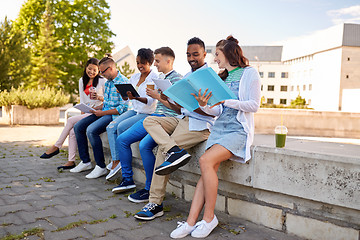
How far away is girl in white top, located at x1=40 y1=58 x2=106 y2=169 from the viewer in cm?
597

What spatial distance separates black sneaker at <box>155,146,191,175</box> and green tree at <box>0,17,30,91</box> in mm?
21751

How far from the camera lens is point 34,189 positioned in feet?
14.9

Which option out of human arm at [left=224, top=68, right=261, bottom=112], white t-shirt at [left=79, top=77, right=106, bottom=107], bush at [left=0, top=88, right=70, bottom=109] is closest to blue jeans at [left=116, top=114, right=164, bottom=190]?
human arm at [left=224, top=68, right=261, bottom=112]

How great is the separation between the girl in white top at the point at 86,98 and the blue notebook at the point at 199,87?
114 inches

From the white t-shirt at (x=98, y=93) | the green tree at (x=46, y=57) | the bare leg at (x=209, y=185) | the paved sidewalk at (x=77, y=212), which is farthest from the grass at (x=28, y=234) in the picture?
the green tree at (x=46, y=57)

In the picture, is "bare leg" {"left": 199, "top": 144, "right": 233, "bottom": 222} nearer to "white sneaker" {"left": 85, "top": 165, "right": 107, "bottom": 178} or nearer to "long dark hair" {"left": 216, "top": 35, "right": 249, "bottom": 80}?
"long dark hair" {"left": 216, "top": 35, "right": 249, "bottom": 80}

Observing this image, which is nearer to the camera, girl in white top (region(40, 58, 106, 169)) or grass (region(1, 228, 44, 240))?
grass (region(1, 228, 44, 240))

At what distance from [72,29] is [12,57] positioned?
5963 millimetres

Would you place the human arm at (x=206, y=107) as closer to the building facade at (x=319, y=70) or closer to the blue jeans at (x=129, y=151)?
the blue jeans at (x=129, y=151)

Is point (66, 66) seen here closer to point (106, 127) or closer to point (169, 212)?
point (106, 127)

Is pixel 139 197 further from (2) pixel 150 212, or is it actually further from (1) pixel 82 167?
(1) pixel 82 167

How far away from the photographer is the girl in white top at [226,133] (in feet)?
10.8

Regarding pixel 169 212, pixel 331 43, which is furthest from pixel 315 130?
pixel 331 43

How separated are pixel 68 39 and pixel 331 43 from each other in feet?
169
